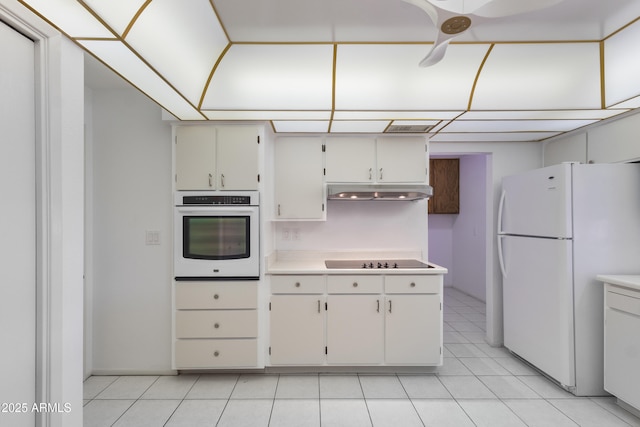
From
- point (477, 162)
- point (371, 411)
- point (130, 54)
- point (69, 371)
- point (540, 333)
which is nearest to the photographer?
point (69, 371)

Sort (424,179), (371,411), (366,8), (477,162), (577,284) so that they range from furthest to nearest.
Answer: (477,162)
(424,179)
(577,284)
(371,411)
(366,8)

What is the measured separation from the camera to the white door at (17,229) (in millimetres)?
1114

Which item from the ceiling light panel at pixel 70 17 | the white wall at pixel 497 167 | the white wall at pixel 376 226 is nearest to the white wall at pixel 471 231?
the white wall at pixel 497 167

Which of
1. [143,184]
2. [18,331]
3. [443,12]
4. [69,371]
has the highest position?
[443,12]

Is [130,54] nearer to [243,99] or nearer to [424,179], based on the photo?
[243,99]

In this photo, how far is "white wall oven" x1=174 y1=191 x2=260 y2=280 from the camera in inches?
106

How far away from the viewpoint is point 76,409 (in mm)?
A: 1348

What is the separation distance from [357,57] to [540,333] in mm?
2806

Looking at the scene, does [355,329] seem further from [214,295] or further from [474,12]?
[474,12]

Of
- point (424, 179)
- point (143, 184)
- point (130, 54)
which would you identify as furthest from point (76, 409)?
point (424, 179)

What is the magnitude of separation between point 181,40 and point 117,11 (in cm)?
45

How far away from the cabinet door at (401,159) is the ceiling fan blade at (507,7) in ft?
6.19

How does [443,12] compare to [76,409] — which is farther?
[76,409]

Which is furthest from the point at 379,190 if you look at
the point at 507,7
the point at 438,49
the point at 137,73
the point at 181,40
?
the point at 137,73
